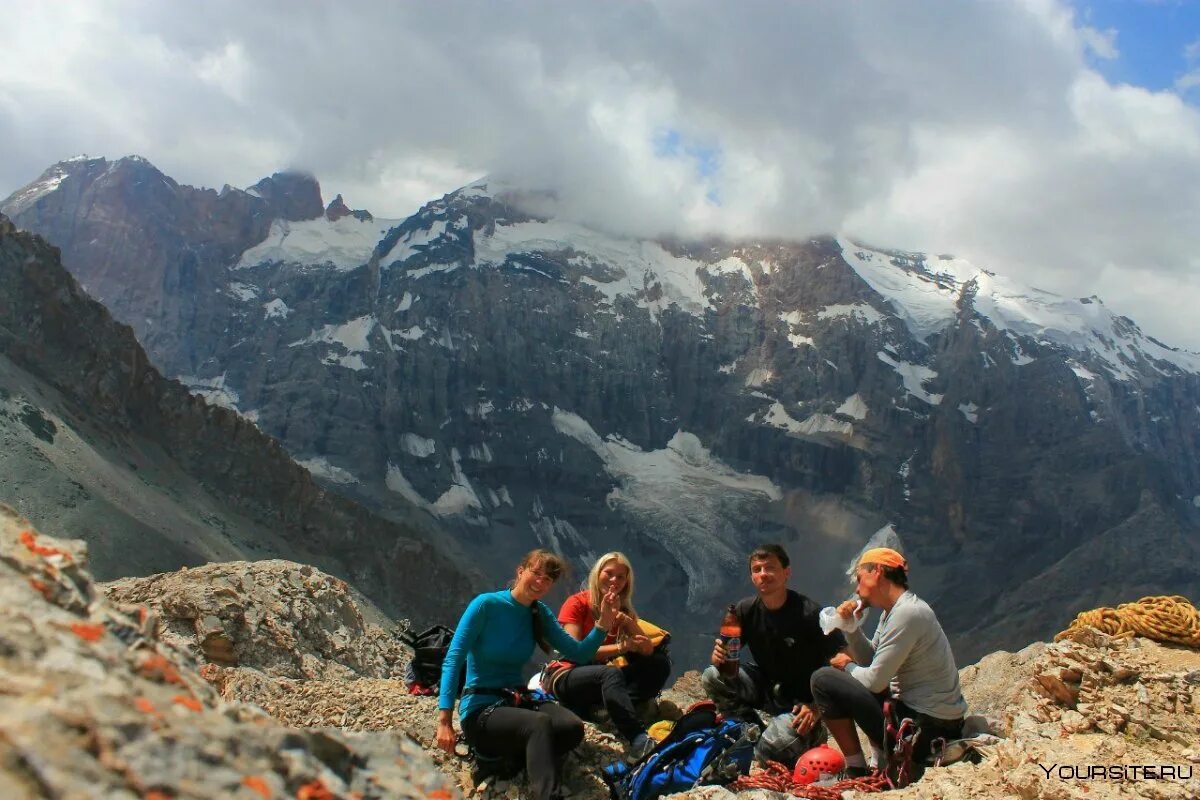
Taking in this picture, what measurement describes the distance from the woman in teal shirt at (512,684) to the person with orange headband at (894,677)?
6.67 ft

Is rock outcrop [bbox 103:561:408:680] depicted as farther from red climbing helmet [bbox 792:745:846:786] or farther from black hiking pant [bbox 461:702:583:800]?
red climbing helmet [bbox 792:745:846:786]

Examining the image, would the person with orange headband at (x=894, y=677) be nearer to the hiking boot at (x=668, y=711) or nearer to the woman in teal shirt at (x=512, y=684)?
the woman in teal shirt at (x=512, y=684)

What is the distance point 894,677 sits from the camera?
279 inches

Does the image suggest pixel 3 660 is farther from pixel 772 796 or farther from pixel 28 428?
pixel 28 428

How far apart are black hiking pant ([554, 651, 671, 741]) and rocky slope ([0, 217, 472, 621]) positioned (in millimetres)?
52257

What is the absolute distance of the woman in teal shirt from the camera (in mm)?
6566

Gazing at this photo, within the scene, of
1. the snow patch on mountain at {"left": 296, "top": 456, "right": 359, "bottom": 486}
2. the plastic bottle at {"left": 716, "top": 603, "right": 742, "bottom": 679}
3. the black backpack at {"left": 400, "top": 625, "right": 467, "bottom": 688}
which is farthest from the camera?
the snow patch on mountain at {"left": 296, "top": 456, "right": 359, "bottom": 486}

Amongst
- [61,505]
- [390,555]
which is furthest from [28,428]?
[390,555]

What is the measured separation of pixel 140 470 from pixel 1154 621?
266 ft

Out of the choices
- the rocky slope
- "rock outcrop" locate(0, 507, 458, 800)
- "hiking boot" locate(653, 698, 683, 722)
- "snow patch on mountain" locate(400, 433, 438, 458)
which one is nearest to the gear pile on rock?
"rock outcrop" locate(0, 507, 458, 800)

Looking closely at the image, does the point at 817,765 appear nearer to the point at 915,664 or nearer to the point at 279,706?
the point at 915,664

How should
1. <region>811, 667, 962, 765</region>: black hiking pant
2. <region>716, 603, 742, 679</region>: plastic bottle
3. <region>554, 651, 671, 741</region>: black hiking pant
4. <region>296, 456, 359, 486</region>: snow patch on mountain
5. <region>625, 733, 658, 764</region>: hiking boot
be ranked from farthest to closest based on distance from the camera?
<region>296, 456, 359, 486</region>: snow patch on mountain, <region>716, 603, 742, 679</region>: plastic bottle, <region>554, 651, 671, 741</region>: black hiking pant, <region>625, 733, 658, 764</region>: hiking boot, <region>811, 667, 962, 765</region>: black hiking pant

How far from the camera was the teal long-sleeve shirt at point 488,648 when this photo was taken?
22.4 feet

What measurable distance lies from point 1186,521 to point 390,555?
530 ft
